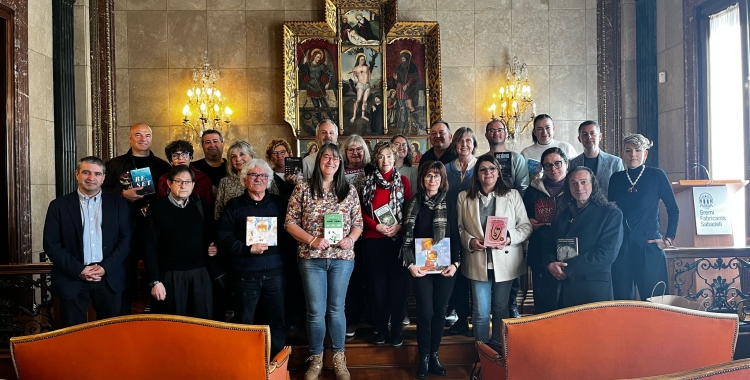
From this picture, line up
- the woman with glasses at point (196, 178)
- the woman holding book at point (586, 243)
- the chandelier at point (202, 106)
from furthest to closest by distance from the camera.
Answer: the chandelier at point (202, 106), the woman with glasses at point (196, 178), the woman holding book at point (586, 243)

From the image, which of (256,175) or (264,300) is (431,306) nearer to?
(264,300)

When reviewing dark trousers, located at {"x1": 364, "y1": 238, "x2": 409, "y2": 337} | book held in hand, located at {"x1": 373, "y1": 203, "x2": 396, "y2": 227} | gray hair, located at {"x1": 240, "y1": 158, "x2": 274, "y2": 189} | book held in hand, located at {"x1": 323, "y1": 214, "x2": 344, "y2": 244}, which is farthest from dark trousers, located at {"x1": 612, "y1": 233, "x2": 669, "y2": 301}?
gray hair, located at {"x1": 240, "y1": 158, "x2": 274, "y2": 189}

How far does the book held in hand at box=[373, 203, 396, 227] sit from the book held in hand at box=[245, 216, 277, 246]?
0.75 meters

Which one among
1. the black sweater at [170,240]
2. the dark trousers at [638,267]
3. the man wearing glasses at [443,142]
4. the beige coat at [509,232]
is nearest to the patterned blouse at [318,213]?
the black sweater at [170,240]

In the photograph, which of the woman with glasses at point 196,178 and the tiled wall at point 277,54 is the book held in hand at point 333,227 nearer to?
the woman with glasses at point 196,178

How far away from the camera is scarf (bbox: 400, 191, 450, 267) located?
402 centimetres

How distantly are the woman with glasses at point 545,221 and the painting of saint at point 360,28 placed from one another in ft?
15.3

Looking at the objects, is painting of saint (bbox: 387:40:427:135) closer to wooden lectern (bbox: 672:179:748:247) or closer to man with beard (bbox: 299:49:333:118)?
man with beard (bbox: 299:49:333:118)

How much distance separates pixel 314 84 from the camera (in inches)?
324

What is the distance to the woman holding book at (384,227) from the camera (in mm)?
4129

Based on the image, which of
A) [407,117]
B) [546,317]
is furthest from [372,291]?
[407,117]

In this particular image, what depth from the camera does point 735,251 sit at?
4598 mm

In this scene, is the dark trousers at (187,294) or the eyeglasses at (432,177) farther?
the eyeglasses at (432,177)

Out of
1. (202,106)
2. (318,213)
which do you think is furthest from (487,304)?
(202,106)
